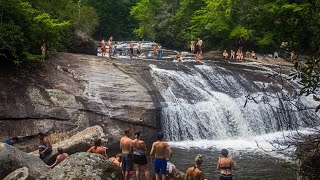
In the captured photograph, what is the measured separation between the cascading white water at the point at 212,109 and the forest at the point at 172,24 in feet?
14.1

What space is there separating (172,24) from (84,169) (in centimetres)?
3916

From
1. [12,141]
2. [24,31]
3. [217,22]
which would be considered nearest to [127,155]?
[12,141]

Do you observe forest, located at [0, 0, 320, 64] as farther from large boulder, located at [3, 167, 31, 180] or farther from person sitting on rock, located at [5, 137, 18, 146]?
large boulder, located at [3, 167, 31, 180]

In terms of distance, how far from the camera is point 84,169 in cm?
705

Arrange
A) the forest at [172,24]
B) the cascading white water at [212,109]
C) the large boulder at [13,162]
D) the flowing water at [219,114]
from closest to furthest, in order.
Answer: the forest at [172,24] → the large boulder at [13,162] → the flowing water at [219,114] → the cascading white water at [212,109]

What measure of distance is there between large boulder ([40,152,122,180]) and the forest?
3.87 meters

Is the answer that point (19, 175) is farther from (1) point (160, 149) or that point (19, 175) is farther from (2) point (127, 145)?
(1) point (160, 149)

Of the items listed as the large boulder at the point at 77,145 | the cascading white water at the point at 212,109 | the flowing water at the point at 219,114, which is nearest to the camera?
the large boulder at the point at 77,145

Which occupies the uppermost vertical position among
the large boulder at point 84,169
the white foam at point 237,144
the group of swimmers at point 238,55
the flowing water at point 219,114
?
the group of swimmers at point 238,55

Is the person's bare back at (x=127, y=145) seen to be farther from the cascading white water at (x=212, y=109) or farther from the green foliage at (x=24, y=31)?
the green foliage at (x=24, y=31)

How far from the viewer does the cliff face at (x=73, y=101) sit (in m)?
16.3

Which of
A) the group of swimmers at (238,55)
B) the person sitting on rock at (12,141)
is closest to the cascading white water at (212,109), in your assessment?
the person sitting on rock at (12,141)

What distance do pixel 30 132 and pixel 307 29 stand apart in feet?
43.2

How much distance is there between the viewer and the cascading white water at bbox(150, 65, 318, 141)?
19125 mm
